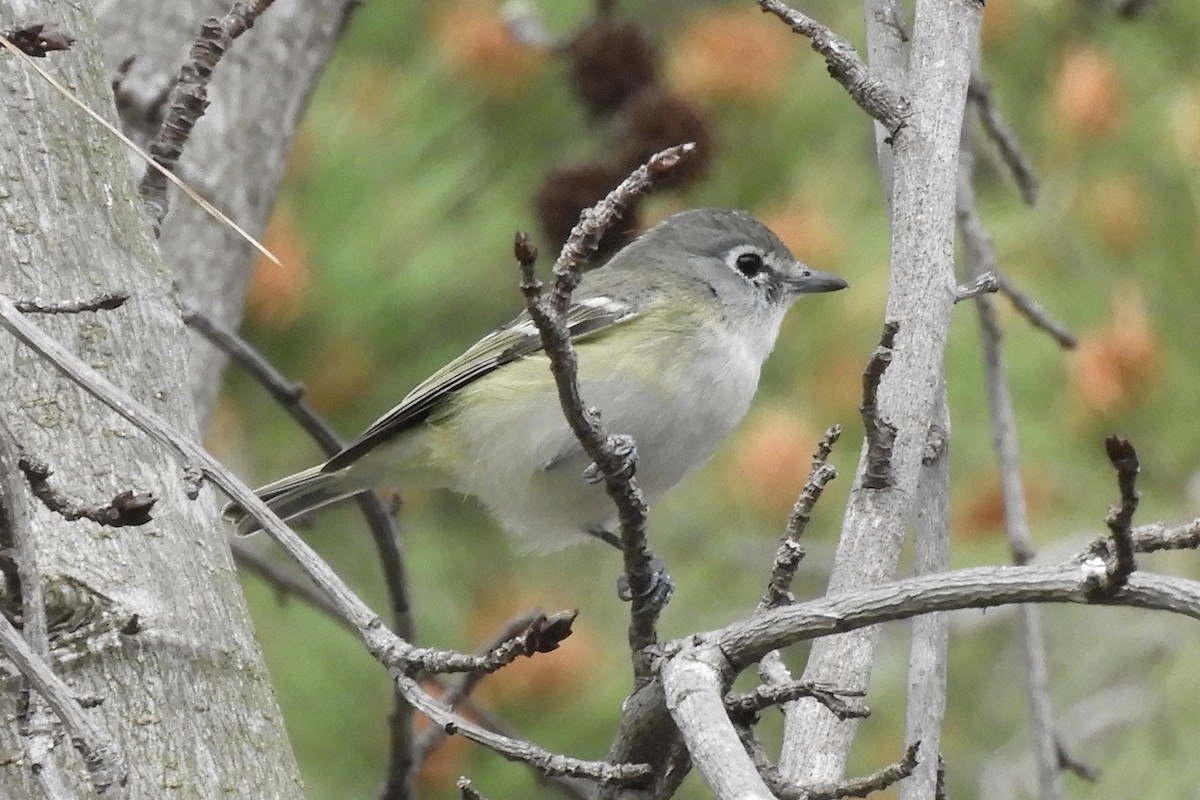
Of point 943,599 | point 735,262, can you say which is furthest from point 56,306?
point 735,262

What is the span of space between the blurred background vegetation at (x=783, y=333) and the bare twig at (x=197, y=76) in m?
1.29

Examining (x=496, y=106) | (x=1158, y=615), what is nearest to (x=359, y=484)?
(x=496, y=106)

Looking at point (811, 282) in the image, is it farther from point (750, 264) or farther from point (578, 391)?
point (578, 391)

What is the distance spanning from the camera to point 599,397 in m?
3.10

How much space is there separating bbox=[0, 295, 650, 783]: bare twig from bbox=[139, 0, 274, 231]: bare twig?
870 mm

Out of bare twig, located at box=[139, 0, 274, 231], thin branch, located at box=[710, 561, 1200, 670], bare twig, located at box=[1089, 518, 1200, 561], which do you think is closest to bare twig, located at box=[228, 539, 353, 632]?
bare twig, located at box=[139, 0, 274, 231]

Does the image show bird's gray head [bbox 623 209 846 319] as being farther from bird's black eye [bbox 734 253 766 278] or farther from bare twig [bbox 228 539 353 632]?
bare twig [bbox 228 539 353 632]

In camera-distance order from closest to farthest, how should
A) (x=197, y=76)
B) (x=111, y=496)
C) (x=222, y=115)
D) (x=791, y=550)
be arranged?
1. (x=791, y=550)
2. (x=111, y=496)
3. (x=197, y=76)
4. (x=222, y=115)

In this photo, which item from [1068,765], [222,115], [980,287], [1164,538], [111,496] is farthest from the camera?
[222,115]

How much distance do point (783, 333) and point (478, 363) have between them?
128 centimetres

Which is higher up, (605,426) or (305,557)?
(605,426)

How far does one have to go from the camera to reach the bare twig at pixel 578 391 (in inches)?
55.9

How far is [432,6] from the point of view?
4.58 meters

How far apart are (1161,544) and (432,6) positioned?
355 centimetres
